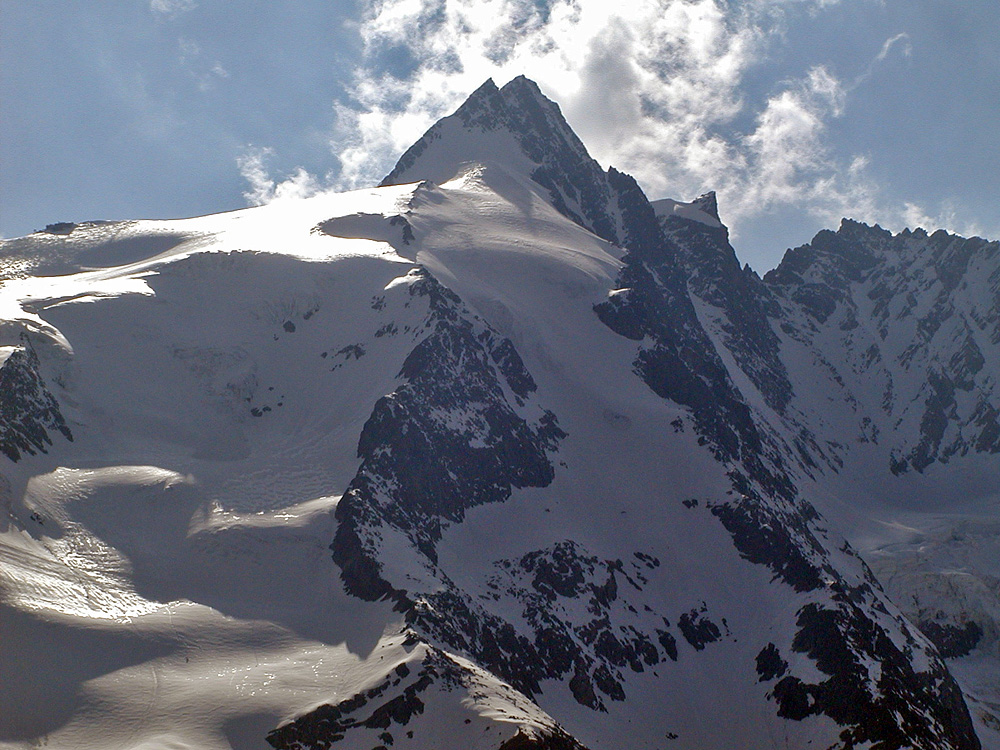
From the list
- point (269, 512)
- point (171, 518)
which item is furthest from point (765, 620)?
point (171, 518)

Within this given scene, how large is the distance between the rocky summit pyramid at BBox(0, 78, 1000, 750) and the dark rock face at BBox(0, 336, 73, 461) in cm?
38

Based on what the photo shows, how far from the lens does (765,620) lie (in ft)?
378

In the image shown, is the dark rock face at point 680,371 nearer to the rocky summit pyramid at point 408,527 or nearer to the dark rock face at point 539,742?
the rocky summit pyramid at point 408,527

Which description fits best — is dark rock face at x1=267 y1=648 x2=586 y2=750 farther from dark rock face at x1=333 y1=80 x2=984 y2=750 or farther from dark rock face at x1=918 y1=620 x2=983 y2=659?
dark rock face at x1=918 y1=620 x2=983 y2=659

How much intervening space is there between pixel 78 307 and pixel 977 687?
421ft

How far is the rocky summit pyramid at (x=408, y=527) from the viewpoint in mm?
74625

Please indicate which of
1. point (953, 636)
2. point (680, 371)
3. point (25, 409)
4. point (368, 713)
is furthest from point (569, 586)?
point (953, 636)

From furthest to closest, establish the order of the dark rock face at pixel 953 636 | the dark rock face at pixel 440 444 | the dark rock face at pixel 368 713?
the dark rock face at pixel 953 636
the dark rock face at pixel 440 444
the dark rock face at pixel 368 713

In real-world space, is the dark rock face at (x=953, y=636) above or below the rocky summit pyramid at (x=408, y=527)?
below

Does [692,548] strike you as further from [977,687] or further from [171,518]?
[171,518]

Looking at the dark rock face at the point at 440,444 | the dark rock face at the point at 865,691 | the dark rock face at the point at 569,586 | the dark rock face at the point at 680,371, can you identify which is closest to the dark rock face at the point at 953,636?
the dark rock face at the point at 569,586

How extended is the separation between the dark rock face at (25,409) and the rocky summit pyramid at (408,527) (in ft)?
1.24

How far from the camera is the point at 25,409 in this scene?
303 ft

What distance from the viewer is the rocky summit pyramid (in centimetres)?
7462
